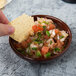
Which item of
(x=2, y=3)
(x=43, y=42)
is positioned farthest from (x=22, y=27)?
(x=2, y=3)

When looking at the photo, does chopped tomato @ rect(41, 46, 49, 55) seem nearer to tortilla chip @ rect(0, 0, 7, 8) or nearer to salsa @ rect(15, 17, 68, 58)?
salsa @ rect(15, 17, 68, 58)

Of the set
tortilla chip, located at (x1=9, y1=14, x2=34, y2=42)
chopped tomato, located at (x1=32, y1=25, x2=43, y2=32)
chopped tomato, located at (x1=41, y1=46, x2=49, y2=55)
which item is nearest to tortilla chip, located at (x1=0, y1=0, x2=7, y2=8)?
tortilla chip, located at (x1=9, y1=14, x2=34, y2=42)

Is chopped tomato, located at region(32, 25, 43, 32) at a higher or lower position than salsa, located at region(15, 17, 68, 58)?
higher

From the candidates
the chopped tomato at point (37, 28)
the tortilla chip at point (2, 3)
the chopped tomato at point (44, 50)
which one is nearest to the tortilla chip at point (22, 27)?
→ the chopped tomato at point (37, 28)

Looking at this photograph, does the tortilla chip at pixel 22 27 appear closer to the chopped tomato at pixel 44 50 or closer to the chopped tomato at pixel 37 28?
the chopped tomato at pixel 37 28

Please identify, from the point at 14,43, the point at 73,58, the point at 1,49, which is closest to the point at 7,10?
the point at 1,49

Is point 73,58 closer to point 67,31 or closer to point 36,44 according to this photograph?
point 67,31
